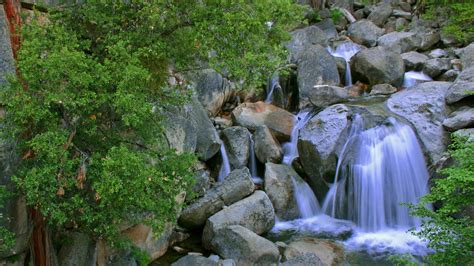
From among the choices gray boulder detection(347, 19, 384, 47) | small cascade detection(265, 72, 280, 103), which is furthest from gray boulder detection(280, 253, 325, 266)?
gray boulder detection(347, 19, 384, 47)

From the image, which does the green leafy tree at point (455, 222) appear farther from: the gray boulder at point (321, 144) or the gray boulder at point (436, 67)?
the gray boulder at point (436, 67)

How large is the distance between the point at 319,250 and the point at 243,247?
1.71 meters

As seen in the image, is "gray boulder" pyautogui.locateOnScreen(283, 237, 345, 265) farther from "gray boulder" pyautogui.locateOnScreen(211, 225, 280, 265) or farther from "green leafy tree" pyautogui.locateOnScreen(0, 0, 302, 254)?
"green leafy tree" pyautogui.locateOnScreen(0, 0, 302, 254)

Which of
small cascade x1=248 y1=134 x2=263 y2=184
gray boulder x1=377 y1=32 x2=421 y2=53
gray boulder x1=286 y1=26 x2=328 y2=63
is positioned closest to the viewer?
small cascade x1=248 y1=134 x2=263 y2=184

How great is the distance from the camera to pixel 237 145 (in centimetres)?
1118

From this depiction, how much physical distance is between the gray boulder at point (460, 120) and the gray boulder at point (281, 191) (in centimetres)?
388

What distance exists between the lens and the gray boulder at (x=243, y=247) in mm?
7680

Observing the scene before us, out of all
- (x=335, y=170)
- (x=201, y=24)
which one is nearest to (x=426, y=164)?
(x=335, y=170)

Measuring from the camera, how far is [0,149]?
5344 millimetres

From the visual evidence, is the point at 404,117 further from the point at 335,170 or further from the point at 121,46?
the point at 121,46

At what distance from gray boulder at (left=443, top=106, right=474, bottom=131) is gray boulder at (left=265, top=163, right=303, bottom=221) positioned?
388 centimetres

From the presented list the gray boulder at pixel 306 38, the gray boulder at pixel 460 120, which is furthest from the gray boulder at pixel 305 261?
the gray boulder at pixel 306 38

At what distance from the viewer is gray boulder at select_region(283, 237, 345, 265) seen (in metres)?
8.16

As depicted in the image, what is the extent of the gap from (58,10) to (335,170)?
712 centimetres
